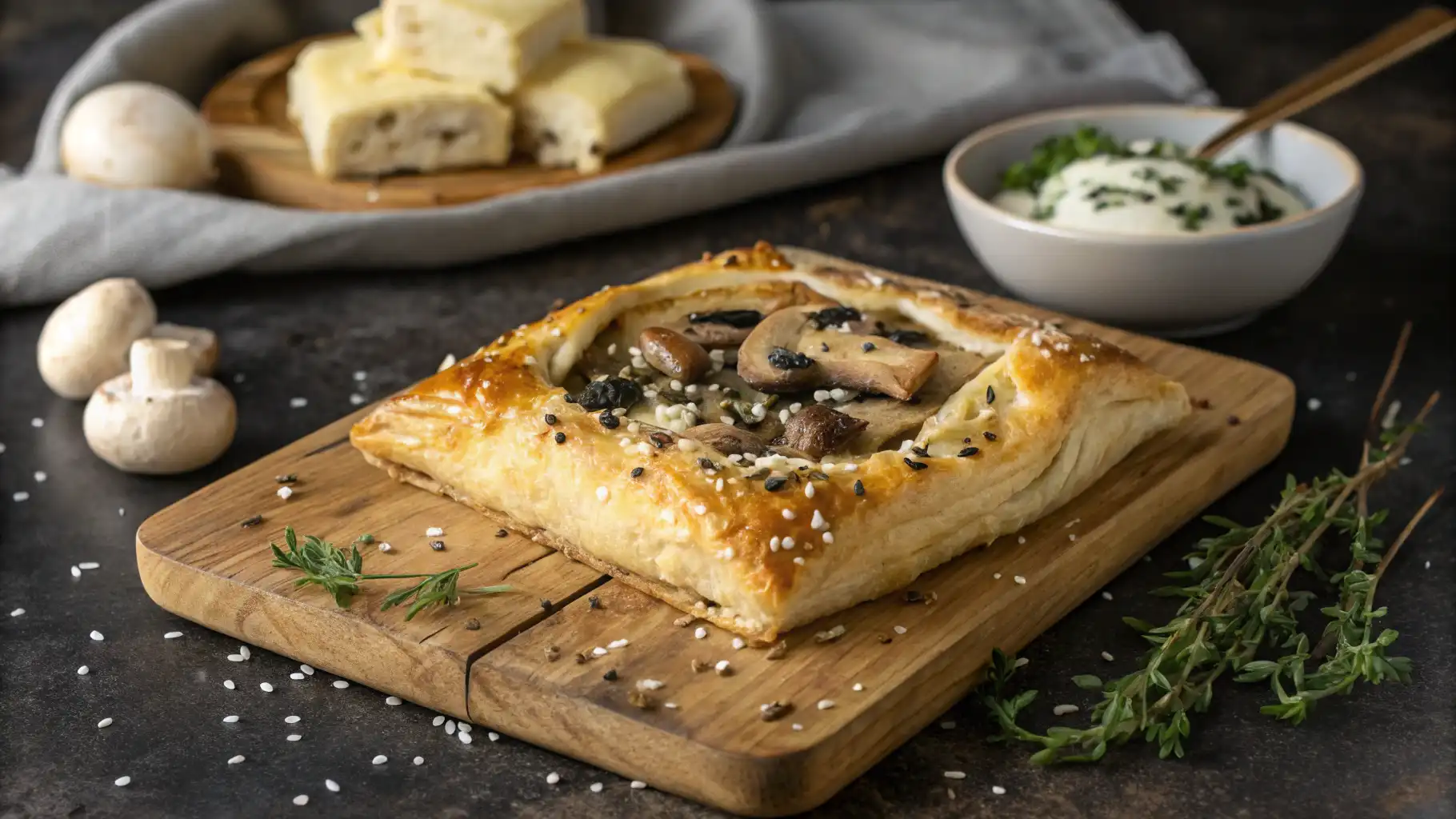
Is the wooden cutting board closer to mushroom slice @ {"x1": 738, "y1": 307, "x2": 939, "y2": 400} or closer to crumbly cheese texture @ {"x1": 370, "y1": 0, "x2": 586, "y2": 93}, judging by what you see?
mushroom slice @ {"x1": 738, "y1": 307, "x2": 939, "y2": 400}

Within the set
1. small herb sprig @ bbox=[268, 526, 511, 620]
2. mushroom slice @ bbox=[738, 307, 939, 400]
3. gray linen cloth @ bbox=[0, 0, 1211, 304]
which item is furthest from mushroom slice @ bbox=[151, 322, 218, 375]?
mushroom slice @ bbox=[738, 307, 939, 400]

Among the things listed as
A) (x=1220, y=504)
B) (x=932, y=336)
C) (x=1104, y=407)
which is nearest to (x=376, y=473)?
(x=932, y=336)

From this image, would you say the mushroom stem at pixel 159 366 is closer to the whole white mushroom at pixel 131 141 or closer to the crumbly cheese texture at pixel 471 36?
the whole white mushroom at pixel 131 141

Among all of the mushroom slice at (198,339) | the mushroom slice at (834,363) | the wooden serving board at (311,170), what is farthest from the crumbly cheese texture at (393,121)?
the mushroom slice at (834,363)

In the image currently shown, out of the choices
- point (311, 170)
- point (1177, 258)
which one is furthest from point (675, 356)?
point (311, 170)

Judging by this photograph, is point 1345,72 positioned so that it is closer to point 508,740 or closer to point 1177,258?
point 1177,258

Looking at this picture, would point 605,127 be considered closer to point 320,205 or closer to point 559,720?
point 320,205
